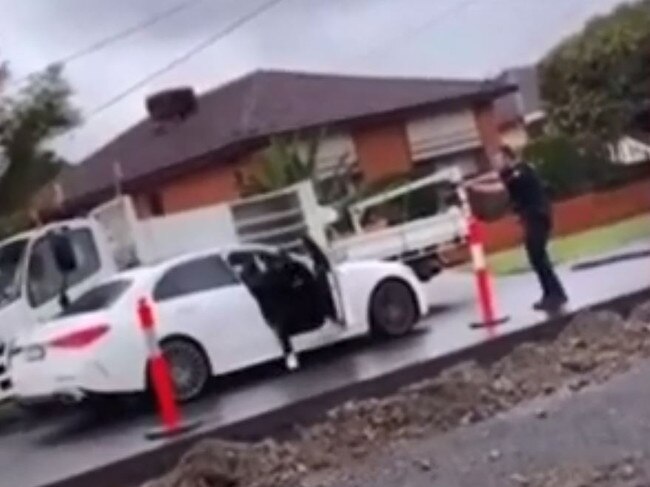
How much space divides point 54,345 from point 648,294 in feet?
21.3

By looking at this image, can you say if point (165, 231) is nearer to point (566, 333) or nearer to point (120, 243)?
point (120, 243)

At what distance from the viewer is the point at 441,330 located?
70.3 feet

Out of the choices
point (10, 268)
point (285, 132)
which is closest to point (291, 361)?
point (10, 268)

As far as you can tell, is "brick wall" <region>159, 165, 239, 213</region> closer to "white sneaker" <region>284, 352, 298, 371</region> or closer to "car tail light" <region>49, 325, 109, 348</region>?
"white sneaker" <region>284, 352, 298, 371</region>

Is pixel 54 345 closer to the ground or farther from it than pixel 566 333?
farther from it

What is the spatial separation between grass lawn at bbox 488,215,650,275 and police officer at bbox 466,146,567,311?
9157 mm

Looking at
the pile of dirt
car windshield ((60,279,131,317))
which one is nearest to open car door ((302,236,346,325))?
car windshield ((60,279,131,317))

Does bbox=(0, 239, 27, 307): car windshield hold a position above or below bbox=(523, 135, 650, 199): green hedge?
above

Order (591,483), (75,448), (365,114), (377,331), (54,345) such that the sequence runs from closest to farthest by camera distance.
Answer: (591,483) → (75,448) → (54,345) → (377,331) → (365,114)

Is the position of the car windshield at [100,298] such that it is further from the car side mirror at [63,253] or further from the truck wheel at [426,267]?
the truck wheel at [426,267]

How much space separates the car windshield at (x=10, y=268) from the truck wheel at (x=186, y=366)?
14.2 feet

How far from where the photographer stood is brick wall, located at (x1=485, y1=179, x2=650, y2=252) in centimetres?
4041

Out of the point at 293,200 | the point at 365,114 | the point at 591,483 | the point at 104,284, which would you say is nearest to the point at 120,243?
the point at 293,200

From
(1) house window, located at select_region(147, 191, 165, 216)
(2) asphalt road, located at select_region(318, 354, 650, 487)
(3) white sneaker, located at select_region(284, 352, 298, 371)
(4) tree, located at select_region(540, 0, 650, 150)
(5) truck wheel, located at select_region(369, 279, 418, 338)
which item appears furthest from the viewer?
(4) tree, located at select_region(540, 0, 650, 150)
